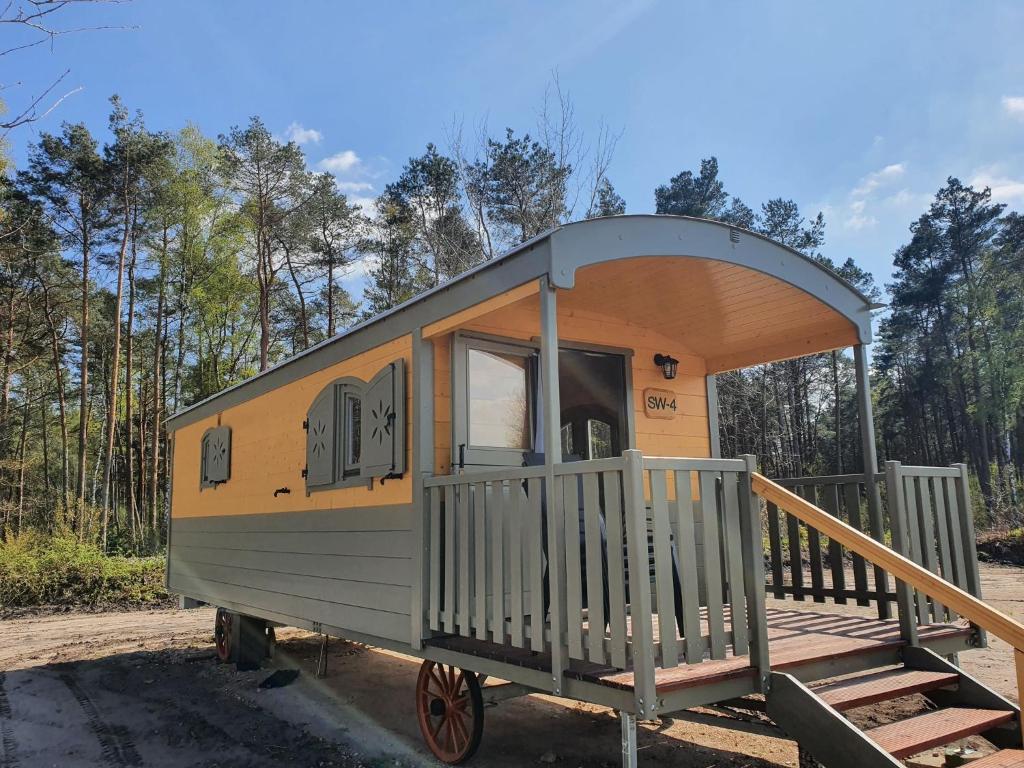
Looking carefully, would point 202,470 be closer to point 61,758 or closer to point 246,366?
point 61,758

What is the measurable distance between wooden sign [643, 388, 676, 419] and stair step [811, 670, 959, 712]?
2235 mm

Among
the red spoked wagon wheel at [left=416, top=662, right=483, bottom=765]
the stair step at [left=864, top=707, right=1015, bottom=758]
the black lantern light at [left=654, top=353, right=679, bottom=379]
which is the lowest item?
the red spoked wagon wheel at [left=416, top=662, right=483, bottom=765]

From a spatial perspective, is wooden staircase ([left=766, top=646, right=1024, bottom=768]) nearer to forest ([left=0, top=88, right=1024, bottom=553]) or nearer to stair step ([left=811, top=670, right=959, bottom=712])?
stair step ([left=811, top=670, right=959, bottom=712])

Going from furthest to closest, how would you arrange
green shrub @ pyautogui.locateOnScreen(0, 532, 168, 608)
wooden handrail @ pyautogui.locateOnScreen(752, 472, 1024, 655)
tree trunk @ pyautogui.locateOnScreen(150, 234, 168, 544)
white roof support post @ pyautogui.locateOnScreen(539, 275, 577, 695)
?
tree trunk @ pyautogui.locateOnScreen(150, 234, 168, 544) < green shrub @ pyautogui.locateOnScreen(0, 532, 168, 608) < white roof support post @ pyautogui.locateOnScreen(539, 275, 577, 695) < wooden handrail @ pyautogui.locateOnScreen(752, 472, 1024, 655)

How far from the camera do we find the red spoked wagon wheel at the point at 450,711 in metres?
3.74

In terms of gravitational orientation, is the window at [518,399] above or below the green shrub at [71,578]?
above

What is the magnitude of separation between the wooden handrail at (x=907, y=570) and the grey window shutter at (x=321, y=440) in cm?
297

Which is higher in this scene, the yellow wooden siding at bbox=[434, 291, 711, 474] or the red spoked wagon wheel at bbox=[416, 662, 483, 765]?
the yellow wooden siding at bbox=[434, 291, 711, 474]

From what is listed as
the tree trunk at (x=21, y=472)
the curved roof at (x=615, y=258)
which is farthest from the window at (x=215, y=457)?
the tree trunk at (x=21, y=472)

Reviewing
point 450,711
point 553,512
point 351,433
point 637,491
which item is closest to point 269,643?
point 351,433

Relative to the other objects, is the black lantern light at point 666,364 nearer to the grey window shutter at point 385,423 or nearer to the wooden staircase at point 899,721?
the grey window shutter at point 385,423

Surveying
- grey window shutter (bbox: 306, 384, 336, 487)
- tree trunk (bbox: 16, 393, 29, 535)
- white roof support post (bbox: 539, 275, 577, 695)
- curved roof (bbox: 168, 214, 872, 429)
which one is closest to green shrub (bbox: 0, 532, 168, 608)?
tree trunk (bbox: 16, 393, 29, 535)

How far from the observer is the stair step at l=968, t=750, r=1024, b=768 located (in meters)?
2.54

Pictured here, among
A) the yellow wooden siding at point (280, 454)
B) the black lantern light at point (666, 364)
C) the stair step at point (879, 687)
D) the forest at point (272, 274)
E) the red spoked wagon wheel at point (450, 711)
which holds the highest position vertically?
the forest at point (272, 274)
